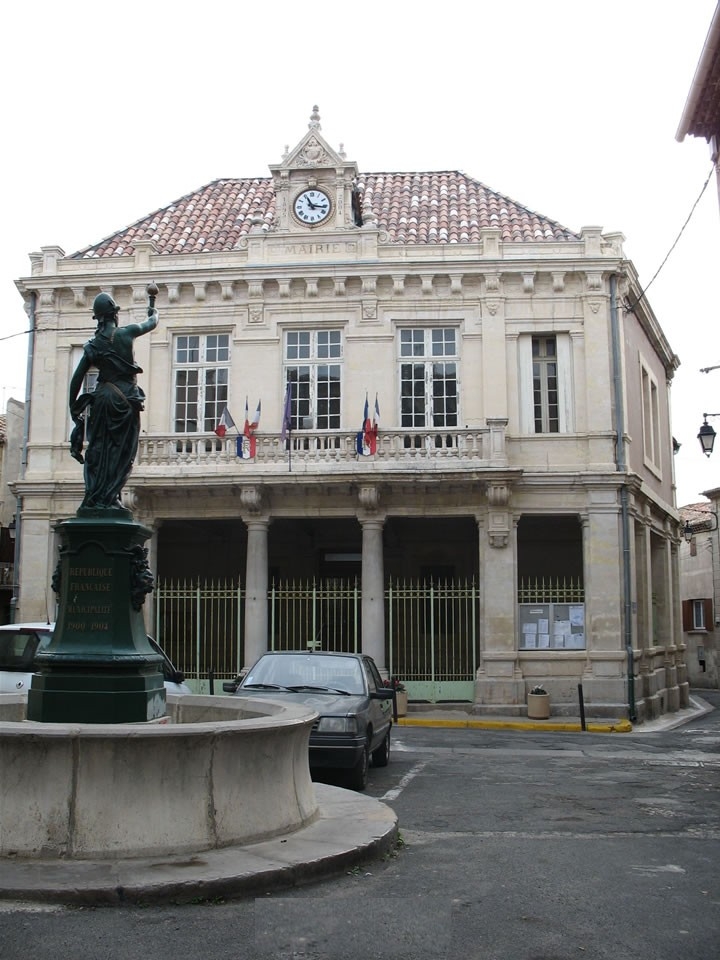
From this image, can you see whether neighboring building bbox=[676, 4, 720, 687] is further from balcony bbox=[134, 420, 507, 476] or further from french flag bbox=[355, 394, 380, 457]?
french flag bbox=[355, 394, 380, 457]

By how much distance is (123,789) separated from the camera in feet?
22.3

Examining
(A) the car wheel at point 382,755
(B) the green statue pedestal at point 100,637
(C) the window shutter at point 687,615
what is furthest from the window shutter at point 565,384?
(C) the window shutter at point 687,615

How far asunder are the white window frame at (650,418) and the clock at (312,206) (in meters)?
8.90

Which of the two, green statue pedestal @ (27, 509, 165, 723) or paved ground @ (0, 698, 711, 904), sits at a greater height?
green statue pedestal @ (27, 509, 165, 723)

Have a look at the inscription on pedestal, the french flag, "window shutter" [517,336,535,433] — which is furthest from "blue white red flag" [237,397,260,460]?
the inscription on pedestal

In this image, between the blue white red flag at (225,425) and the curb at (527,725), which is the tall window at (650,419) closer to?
the curb at (527,725)

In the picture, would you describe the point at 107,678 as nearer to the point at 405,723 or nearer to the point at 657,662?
the point at 405,723

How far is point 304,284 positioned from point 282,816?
17.6m

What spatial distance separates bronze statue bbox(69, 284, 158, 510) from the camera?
30.2ft

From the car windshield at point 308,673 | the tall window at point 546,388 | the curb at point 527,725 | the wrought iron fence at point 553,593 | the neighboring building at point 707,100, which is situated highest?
the neighboring building at point 707,100

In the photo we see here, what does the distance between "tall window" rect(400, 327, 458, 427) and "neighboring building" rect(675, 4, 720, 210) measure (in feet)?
25.8

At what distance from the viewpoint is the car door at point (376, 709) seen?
12622 mm

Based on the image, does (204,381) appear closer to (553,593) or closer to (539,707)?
(553,593)

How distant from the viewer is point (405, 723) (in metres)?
20.5
